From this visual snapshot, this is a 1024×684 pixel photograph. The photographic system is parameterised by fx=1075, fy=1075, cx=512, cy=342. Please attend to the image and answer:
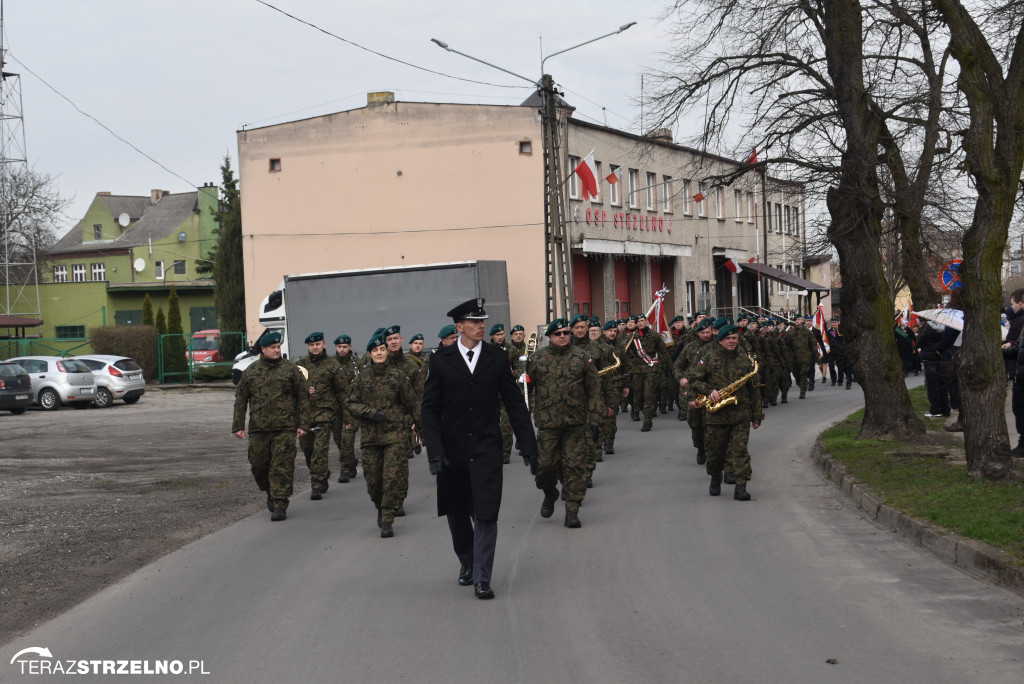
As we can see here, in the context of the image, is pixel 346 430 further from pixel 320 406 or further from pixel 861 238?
pixel 861 238

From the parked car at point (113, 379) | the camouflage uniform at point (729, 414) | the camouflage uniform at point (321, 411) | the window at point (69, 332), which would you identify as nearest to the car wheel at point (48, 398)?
the parked car at point (113, 379)

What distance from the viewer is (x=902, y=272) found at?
20.0 meters

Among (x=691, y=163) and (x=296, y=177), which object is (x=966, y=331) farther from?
(x=296, y=177)

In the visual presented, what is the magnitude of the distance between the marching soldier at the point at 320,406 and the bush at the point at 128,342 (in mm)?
29180

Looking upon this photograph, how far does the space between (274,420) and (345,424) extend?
9.92 ft

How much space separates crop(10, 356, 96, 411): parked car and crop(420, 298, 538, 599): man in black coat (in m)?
25.4

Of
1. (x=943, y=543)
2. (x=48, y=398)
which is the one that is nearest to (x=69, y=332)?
(x=48, y=398)

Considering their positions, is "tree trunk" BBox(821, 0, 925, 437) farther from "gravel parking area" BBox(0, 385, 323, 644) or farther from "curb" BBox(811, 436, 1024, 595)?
"gravel parking area" BBox(0, 385, 323, 644)

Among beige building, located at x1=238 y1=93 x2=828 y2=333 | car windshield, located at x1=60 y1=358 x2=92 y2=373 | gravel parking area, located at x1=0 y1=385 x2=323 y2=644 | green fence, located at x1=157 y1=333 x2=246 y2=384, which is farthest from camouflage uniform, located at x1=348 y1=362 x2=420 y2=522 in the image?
green fence, located at x1=157 y1=333 x2=246 y2=384

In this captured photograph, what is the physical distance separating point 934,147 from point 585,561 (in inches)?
437

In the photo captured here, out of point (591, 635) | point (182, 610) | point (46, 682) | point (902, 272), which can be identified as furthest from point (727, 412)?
point (902, 272)

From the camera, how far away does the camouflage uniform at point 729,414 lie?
1104 centimetres

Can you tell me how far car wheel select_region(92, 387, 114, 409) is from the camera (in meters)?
30.6

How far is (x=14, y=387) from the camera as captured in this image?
90.6 ft
